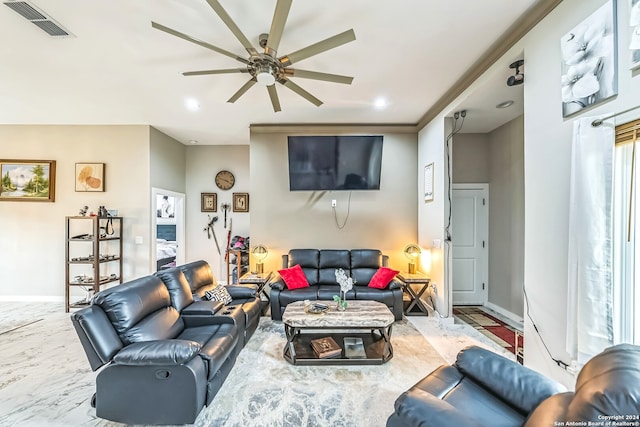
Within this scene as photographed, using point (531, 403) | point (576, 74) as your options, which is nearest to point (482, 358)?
point (531, 403)

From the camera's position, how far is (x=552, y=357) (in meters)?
2.03

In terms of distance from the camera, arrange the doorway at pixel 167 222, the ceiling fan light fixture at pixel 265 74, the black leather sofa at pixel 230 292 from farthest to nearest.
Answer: the doorway at pixel 167 222, the black leather sofa at pixel 230 292, the ceiling fan light fixture at pixel 265 74

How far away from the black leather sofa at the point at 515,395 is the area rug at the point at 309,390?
721 mm

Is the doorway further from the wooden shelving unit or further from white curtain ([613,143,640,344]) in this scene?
white curtain ([613,143,640,344])

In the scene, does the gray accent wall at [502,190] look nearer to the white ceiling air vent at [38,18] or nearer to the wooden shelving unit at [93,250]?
the white ceiling air vent at [38,18]

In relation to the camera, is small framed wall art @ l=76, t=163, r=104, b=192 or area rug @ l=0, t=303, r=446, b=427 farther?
small framed wall art @ l=76, t=163, r=104, b=192

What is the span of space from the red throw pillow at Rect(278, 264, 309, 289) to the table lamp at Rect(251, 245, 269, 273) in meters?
0.56

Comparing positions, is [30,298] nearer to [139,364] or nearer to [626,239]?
[139,364]

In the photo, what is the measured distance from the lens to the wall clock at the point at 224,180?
6.12 metres

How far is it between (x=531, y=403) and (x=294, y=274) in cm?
317

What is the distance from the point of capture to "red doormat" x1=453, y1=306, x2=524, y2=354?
333 centimetres

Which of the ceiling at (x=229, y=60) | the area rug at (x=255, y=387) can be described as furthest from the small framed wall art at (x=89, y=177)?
the area rug at (x=255, y=387)

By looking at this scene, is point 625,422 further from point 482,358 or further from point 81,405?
point 81,405

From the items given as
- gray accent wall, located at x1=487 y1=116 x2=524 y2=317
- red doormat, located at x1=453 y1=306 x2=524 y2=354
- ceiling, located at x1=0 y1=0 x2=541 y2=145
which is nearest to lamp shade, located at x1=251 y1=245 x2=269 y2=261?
ceiling, located at x1=0 y1=0 x2=541 y2=145
